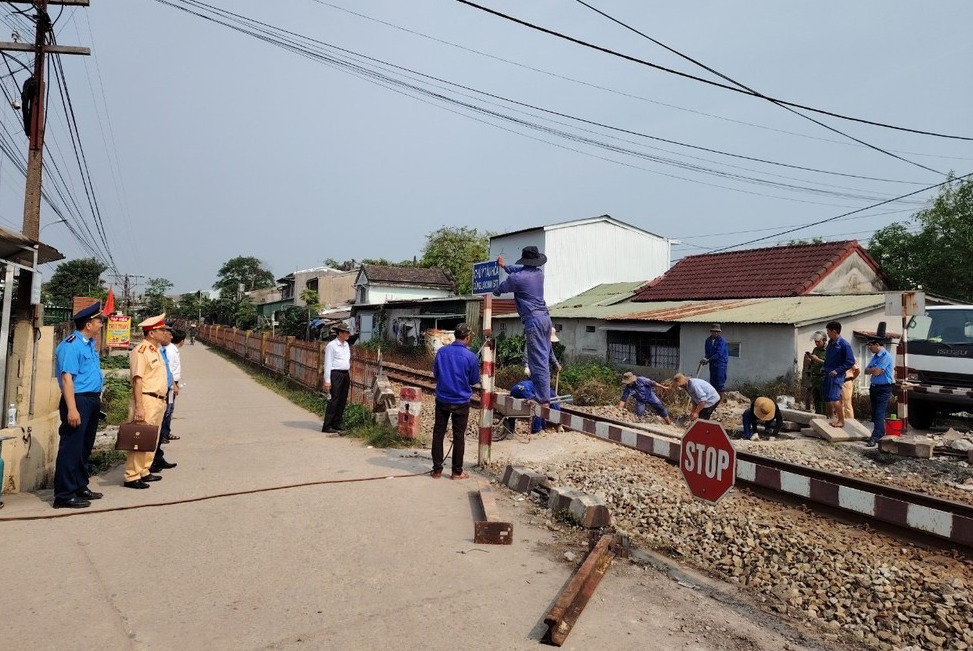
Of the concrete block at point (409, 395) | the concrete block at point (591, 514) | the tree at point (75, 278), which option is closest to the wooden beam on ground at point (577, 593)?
the concrete block at point (591, 514)

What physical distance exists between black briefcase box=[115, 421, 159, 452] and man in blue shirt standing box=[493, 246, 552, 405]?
15.5 feet

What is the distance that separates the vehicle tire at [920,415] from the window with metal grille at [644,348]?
774 centimetres

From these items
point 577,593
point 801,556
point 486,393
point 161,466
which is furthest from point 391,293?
point 577,593

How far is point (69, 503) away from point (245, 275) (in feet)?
288

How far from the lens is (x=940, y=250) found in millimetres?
28844

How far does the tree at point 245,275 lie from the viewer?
8631 centimetres

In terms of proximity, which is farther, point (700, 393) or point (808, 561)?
point (700, 393)

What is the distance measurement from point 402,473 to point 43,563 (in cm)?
356

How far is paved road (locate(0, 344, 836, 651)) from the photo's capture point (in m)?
3.44

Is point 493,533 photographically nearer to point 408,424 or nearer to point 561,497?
point 561,497

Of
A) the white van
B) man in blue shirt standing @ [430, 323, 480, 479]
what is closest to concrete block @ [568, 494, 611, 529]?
man in blue shirt standing @ [430, 323, 480, 479]

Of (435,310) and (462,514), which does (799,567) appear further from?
(435,310)

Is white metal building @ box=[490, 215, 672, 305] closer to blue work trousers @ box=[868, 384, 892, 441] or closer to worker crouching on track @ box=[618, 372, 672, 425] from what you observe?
worker crouching on track @ box=[618, 372, 672, 425]

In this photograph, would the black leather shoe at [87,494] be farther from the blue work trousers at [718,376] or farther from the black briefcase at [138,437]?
the blue work trousers at [718,376]
